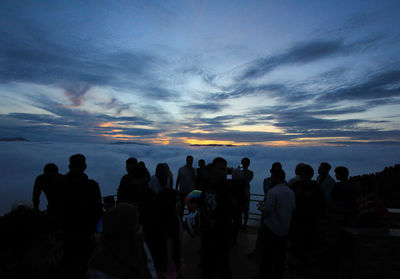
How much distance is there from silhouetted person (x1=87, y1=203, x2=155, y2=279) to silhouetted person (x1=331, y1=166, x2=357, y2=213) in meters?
3.98

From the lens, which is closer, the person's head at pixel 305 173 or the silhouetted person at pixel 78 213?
the silhouetted person at pixel 78 213

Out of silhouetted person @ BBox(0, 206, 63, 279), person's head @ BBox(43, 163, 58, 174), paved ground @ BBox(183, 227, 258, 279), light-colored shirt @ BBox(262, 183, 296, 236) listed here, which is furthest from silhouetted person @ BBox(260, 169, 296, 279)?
person's head @ BBox(43, 163, 58, 174)

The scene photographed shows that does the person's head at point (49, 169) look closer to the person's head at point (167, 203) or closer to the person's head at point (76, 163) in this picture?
the person's head at point (76, 163)

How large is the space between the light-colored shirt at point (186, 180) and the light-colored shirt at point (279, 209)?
3402 millimetres

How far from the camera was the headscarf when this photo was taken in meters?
1.92

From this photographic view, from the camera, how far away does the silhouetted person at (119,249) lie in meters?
1.92

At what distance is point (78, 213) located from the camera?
115 inches

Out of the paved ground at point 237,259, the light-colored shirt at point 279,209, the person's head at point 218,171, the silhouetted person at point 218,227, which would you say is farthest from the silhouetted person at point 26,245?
the paved ground at point 237,259

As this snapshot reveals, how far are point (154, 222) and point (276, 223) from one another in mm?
2029

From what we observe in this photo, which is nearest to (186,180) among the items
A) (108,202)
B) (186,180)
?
(186,180)

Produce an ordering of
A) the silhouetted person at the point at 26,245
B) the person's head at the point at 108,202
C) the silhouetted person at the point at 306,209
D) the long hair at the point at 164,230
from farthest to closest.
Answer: the person's head at the point at 108,202 < the silhouetted person at the point at 306,209 < the long hair at the point at 164,230 < the silhouetted person at the point at 26,245

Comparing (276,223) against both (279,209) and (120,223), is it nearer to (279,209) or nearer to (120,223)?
(279,209)

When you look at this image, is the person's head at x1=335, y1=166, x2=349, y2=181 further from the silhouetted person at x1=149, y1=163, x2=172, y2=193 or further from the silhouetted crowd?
the silhouetted person at x1=149, y1=163, x2=172, y2=193

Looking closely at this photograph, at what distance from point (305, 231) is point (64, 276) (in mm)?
4044
